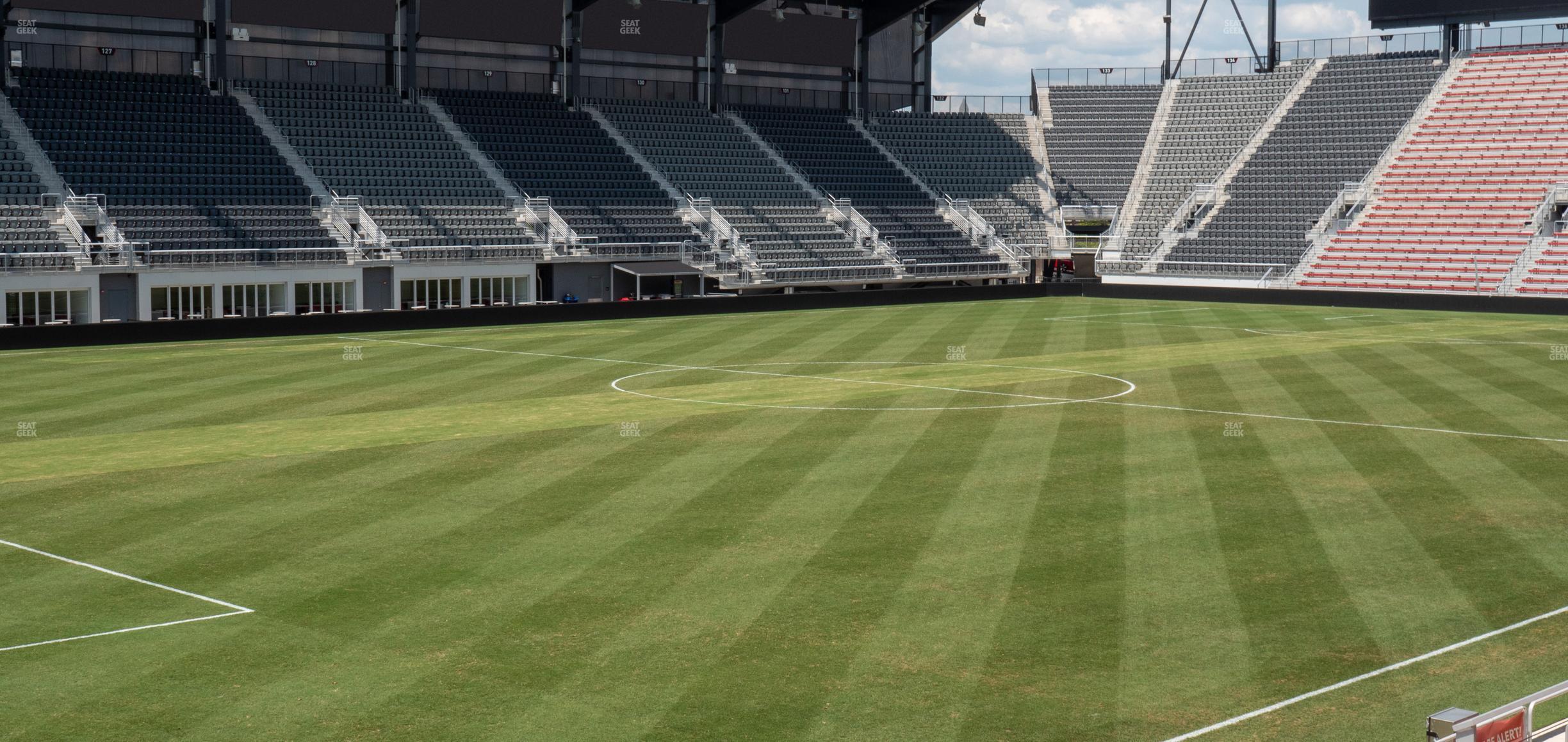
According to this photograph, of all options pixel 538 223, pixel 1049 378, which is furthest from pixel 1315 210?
pixel 1049 378

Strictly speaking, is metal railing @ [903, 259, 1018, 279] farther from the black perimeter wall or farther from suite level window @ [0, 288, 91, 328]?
suite level window @ [0, 288, 91, 328]

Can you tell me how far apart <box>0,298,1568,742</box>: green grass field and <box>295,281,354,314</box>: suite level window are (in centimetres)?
1721

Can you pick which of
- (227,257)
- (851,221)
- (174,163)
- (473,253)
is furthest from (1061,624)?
(851,221)

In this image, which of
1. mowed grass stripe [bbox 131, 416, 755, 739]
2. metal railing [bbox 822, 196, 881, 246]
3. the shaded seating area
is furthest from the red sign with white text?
metal railing [bbox 822, 196, 881, 246]

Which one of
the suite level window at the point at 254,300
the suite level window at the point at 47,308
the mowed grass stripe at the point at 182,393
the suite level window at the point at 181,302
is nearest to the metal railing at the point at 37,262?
the suite level window at the point at 47,308

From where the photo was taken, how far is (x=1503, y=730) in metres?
6.15

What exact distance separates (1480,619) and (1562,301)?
137 feet

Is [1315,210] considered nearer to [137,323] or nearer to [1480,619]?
[137,323]

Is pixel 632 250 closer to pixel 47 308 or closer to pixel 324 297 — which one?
pixel 324 297

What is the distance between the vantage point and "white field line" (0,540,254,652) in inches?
437

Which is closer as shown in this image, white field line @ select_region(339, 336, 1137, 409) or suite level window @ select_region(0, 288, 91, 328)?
white field line @ select_region(339, 336, 1137, 409)

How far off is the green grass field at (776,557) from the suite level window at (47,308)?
12385mm

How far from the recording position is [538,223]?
5319 cm

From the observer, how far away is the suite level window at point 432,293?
47.9 metres
